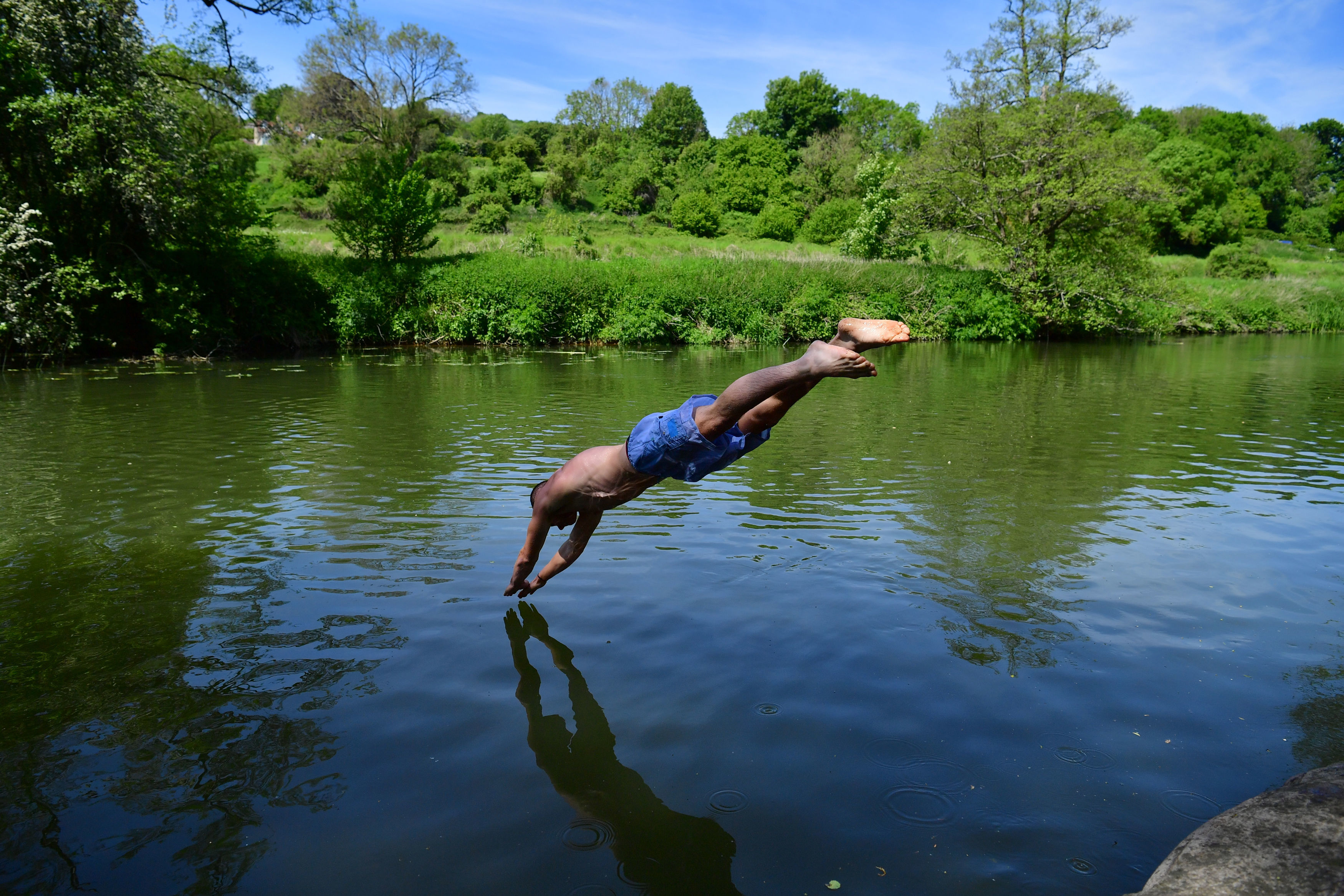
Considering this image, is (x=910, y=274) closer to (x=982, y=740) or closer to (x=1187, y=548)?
(x=1187, y=548)

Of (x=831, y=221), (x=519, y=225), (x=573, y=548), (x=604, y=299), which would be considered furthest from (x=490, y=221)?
(x=573, y=548)

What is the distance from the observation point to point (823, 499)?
27.0ft

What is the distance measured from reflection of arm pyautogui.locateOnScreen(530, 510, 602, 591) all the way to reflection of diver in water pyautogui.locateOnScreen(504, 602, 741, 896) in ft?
3.25

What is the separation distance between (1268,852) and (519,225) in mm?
49756

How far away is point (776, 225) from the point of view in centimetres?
5322

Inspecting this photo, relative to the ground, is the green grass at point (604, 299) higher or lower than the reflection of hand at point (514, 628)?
higher

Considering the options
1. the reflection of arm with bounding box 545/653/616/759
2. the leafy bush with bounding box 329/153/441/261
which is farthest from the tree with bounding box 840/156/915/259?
the reflection of arm with bounding box 545/653/616/759

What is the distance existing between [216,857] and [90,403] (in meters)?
14.3

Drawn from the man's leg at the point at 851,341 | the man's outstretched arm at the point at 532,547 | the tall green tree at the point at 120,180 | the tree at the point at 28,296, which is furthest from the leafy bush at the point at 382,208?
the man's leg at the point at 851,341

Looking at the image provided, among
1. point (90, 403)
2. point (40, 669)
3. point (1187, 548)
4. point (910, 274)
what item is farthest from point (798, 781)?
point (910, 274)

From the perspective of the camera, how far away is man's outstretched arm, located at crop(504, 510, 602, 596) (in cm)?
535

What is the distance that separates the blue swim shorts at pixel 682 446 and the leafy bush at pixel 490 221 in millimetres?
45059

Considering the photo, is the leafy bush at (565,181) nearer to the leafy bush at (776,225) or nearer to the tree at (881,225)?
the leafy bush at (776,225)

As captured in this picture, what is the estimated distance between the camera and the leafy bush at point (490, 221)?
156 feet
